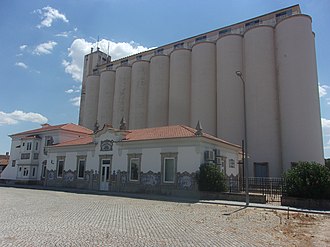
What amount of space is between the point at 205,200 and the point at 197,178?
208 cm

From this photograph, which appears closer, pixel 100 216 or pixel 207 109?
pixel 100 216

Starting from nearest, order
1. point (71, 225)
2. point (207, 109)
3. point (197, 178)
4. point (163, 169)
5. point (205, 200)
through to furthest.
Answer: point (71, 225) → point (205, 200) → point (197, 178) → point (163, 169) → point (207, 109)

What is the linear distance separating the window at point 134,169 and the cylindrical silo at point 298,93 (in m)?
19.3

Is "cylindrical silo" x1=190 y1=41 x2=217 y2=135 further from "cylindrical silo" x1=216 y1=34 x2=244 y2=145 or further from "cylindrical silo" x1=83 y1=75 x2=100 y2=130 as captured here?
"cylindrical silo" x1=83 y1=75 x2=100 y2=130

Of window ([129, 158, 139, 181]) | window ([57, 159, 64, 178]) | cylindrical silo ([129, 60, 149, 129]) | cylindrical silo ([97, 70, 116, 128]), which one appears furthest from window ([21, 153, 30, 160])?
window ([129, 158, 139, 181])

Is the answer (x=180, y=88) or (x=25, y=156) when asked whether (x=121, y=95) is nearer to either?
(x=180, y=88)

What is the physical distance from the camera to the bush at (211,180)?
71.1ft

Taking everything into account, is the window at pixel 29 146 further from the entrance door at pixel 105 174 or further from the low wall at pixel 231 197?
the low wall at pixel 231 197

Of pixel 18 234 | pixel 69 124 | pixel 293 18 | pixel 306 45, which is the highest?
pixel 293 18

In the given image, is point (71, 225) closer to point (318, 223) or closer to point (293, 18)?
point (318, 223)

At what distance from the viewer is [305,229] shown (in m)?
11.0

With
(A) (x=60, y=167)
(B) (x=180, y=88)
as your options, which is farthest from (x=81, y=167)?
(B) (x=180, y=88)

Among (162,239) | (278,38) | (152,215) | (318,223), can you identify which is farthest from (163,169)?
(278,38)

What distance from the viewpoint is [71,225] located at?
1023 cm
